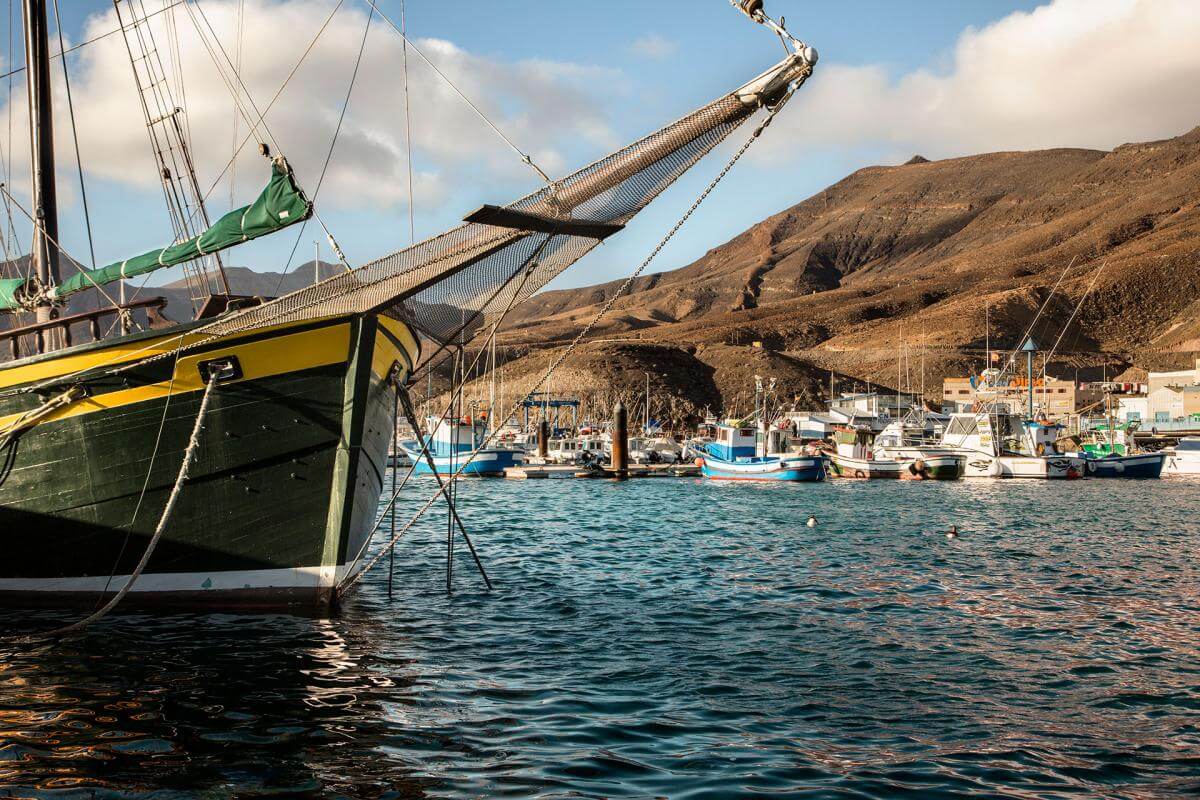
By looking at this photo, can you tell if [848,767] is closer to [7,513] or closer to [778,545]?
[7,513]

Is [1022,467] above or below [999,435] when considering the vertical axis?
below

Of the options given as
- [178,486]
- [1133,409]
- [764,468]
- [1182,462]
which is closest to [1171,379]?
[1133,409]

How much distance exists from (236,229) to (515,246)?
497 cm

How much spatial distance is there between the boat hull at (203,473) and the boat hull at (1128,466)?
206 feet

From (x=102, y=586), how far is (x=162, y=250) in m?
5.18

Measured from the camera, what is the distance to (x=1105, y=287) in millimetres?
192375

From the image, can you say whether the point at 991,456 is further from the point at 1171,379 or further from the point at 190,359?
the point at 1171,379

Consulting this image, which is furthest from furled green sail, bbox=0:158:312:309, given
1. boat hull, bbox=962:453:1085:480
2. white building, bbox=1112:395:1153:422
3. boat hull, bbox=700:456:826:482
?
white building, bbox=1112:395:1153:422

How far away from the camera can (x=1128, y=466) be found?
213 ft

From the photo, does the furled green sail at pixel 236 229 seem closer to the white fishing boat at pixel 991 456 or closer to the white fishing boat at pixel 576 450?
the white fishing boat at pixel 576 450

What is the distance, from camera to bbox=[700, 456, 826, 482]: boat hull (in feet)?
189

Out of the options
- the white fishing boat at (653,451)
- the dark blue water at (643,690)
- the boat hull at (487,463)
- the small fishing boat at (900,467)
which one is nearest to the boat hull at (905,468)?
the small fishing boat at (900,467)

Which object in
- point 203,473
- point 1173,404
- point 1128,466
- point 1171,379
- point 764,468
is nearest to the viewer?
point 203,473

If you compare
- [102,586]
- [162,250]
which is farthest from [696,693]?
[162,250]
